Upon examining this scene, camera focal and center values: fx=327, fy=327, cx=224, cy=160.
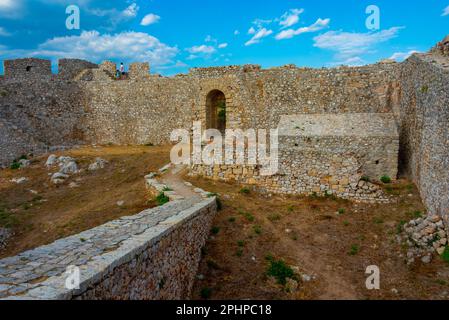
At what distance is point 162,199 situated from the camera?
413 inches

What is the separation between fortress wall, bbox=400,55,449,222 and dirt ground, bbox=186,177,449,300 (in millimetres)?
954

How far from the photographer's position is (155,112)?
21906 mm

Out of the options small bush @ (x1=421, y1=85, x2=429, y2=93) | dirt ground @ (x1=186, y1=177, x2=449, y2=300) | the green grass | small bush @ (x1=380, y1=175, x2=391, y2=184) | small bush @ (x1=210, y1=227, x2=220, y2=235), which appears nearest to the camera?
dirt ground @ (x1=186, y1=177, x2=449, y2=300)

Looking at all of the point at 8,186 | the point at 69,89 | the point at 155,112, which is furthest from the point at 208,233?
the point at 69,89

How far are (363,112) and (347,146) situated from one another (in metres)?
3.08

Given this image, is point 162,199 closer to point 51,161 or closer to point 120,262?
point 120,262

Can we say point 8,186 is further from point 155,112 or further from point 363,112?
point 363,112

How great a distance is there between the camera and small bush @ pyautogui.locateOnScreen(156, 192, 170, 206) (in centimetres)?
1030

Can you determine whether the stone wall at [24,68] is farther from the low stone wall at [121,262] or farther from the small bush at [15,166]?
the low stone wall at [121,262]

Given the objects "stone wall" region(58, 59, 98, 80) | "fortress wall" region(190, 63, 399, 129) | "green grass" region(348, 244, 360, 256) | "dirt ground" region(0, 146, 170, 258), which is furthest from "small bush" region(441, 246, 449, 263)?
"stone wall" region(58, 59, 98, 80)

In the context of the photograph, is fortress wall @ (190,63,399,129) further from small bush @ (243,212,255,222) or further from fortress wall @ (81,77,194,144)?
small bush @ (243,212,255,222)

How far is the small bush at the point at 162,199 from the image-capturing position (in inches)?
405

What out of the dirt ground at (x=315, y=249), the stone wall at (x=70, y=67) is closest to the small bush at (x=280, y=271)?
the dirt ground at (x=315, y=249)

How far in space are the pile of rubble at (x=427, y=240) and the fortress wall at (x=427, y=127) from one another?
340 millimetres
